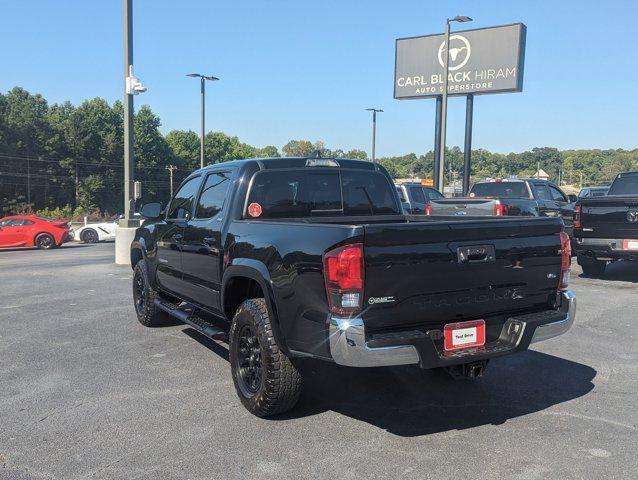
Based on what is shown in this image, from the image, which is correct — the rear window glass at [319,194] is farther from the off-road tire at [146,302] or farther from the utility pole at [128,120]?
the utility pole at [128,120]

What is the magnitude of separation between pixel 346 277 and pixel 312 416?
1.36 meters

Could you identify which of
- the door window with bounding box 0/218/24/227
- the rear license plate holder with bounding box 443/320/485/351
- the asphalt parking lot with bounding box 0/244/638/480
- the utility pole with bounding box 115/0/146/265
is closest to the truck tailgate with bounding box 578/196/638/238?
the asphalt parking lot with bounding box 0/244/638/480

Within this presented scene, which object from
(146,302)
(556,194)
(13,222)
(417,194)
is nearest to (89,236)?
(13,222)

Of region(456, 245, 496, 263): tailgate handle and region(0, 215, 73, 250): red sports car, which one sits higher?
region(456, 245, 496, 263): tailgate handle

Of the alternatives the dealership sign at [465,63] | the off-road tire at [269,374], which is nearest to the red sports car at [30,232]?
the off-road tire at [269,374]

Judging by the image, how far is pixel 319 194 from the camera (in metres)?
5.11

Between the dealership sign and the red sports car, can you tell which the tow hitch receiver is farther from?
the dealership sign

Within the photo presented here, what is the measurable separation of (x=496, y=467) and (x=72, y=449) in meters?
2.59

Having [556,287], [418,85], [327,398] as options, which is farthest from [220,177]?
[418,85]

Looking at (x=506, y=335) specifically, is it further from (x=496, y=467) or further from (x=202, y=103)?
(x=202, y=103)

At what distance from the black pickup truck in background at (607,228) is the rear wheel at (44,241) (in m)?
18.0

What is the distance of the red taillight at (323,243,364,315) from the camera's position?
10.8 feet

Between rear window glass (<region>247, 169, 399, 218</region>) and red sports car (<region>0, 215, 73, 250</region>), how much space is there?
61.0 ft

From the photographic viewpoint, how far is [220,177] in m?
5.23
